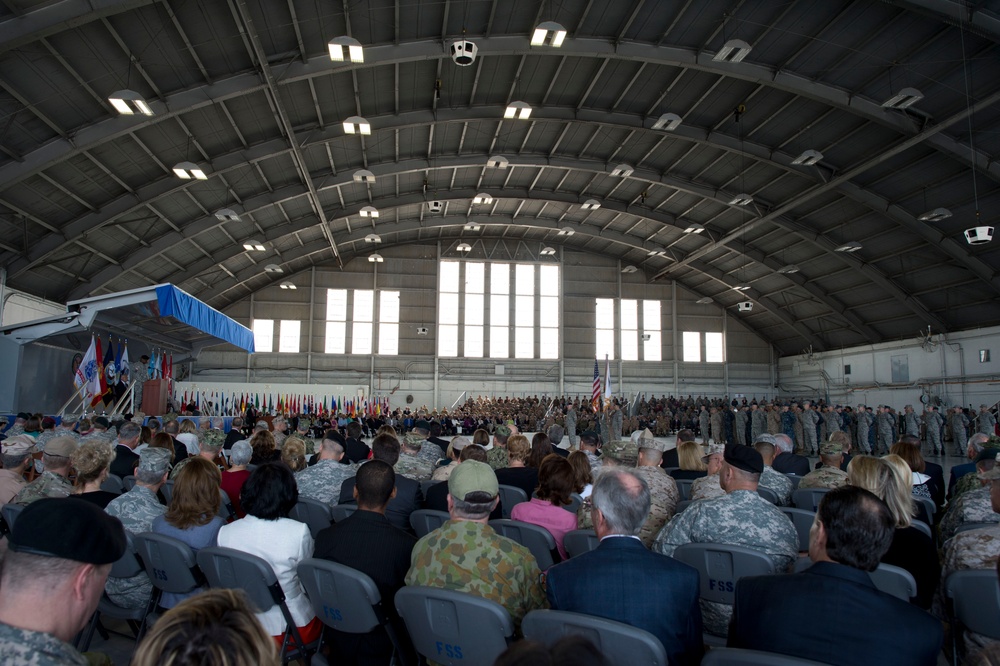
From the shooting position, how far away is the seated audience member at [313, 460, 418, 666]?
9.08 ft

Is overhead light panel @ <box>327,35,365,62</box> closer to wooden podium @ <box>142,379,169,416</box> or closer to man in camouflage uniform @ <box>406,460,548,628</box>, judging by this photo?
wooden podium @ <box>142,379,169,416</box>

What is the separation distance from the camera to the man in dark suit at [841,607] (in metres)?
1.88

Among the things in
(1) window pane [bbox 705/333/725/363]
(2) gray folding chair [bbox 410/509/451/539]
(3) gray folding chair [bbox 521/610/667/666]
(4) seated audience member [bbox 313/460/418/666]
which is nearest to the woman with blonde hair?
(3) gray folding chair [bbox 521/610/667/666]

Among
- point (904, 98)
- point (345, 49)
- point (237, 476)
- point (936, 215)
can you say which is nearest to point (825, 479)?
point (237, 476)

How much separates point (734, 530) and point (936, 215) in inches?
803

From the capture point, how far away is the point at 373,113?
1778cm

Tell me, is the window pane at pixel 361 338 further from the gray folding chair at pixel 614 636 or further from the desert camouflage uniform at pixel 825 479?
the gray folding chair at pixel 614 636

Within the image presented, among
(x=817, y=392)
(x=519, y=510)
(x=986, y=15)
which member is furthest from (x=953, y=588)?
(x=817, y=392)

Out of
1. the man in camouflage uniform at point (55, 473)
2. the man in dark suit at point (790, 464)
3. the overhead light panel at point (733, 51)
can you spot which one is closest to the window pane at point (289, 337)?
the overhead light panel at point (733, 51)

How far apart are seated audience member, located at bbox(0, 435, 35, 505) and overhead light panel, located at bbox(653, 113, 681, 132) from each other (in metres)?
15.9

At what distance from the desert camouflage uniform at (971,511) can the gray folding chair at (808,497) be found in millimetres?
790

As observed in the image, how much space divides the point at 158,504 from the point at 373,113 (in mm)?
15859

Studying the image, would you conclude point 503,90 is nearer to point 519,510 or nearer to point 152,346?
point 152,346

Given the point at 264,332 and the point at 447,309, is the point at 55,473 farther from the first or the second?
the point at 264,332
